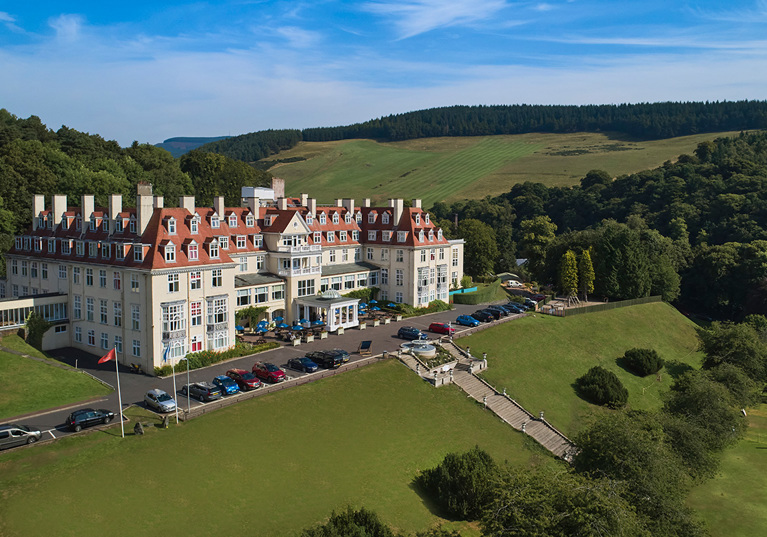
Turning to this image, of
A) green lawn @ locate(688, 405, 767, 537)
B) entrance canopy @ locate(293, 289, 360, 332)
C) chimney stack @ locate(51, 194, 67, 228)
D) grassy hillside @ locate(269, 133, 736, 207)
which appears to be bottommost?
green lawn @ locate(688, 405, 767, 537)

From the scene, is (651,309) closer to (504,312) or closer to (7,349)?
(504,312)

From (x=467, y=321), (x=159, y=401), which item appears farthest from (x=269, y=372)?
(x=467, y=321)

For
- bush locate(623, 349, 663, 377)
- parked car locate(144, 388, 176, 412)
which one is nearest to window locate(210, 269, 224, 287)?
parked car locate(144, 388, 176, 412)

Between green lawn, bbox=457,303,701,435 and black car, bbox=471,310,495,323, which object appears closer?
green lawn, bbox=457,303,701,435

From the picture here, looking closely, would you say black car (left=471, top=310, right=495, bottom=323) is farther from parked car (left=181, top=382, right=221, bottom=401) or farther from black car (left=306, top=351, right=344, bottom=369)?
parked car (left=181, top=382, right=221, bottom=401)

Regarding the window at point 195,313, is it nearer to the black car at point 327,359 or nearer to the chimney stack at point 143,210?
the chimney stack at point 143,210

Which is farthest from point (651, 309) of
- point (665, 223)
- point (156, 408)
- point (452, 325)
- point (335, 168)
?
point (335, 168)
